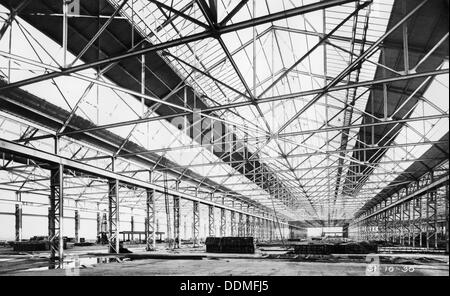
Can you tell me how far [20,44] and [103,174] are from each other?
1074 cm

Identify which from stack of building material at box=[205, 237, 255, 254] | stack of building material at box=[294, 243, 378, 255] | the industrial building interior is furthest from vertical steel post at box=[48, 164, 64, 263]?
stack of building material at box=[294, 243, 378, 255]

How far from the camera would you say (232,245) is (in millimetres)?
23234

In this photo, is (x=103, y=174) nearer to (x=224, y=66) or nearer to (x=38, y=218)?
(x=224, y=66)

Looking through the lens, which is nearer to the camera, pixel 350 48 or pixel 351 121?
pixel 350 48

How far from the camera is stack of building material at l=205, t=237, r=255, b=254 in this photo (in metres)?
22.9

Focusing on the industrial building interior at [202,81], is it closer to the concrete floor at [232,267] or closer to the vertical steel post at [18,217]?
the concrete floor at [232,267]

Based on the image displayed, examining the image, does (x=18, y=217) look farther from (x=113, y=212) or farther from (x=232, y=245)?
(x=232, y=245)

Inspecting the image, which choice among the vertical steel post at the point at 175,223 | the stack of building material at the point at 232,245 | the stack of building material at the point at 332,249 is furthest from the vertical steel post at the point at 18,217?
the stack of building material at the point at 332,249

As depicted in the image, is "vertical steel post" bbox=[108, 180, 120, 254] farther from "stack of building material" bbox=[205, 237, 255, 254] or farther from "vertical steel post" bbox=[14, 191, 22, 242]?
"vertical steel post" bbox=[14, 191, 22, 242]

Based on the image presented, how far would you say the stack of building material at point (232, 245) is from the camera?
22.9 m

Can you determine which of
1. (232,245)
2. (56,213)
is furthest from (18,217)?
(232,245)
